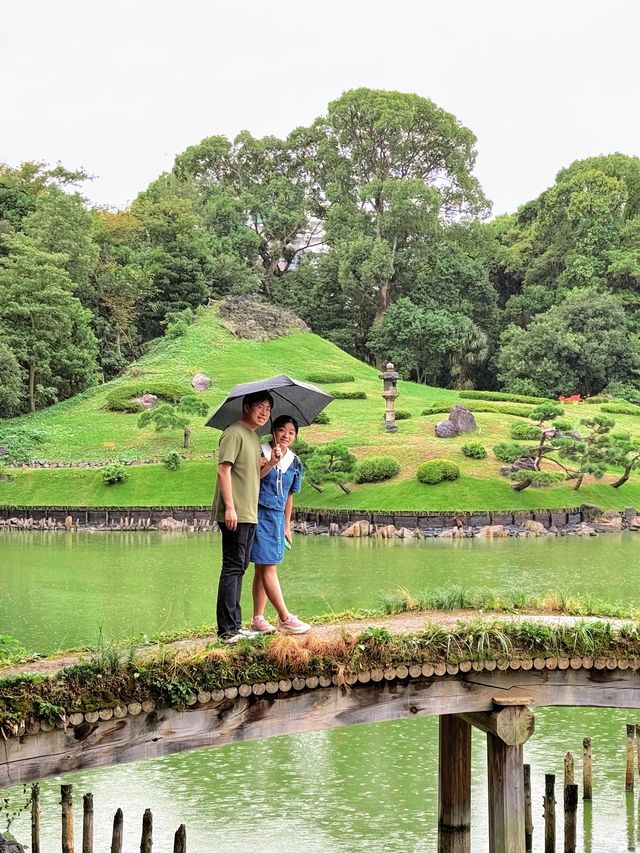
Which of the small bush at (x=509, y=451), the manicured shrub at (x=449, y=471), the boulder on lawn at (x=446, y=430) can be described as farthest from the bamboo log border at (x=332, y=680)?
the boulder on lawn at (x=446, y=430)

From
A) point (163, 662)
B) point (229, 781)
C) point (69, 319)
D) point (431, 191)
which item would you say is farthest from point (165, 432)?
point (163, 662)

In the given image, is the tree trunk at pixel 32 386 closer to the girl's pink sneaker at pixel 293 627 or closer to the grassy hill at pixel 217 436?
the grassy hill at pixel 217 436

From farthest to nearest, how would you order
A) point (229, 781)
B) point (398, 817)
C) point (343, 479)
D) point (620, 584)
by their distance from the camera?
1. point (343, 479)
2. point (620, 584)
3. point (229, 781)
4. point (398, 817)

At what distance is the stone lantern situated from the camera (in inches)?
1960

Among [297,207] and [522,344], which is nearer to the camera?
[522,344]

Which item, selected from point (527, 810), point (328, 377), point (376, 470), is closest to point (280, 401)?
point (527, 810)

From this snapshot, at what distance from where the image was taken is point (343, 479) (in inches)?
1677

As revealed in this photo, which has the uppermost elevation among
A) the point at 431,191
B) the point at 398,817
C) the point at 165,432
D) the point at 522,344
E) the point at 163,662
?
the point at 431,191

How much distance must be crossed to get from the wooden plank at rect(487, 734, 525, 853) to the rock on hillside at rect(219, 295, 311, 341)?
60598mm

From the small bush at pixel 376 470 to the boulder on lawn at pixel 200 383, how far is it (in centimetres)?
1723

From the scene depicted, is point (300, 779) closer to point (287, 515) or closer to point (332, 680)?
point (287, 515)

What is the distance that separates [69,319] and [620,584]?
1488 inches

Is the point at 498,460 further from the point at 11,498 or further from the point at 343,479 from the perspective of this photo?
the point at 11,498

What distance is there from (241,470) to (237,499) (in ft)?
0.83
